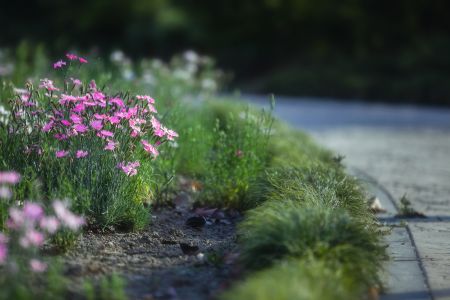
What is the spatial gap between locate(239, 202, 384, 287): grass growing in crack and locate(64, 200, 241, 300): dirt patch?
0.22 metres

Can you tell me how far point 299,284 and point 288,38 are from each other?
24.4 meters

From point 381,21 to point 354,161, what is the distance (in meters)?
16.9

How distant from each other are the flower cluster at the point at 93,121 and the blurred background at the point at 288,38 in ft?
49.0

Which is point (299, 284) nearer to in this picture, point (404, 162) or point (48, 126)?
point (48, 126)

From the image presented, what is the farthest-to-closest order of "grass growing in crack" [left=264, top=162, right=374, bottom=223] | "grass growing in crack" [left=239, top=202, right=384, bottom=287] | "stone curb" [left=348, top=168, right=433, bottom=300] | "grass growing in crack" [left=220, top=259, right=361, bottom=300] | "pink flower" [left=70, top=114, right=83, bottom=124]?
"grass growing in crack" [left=264, top=162, right=374, bottom=223] → "pink flower" [left=70, top=114, right=83, bottom=124] → "stone curb" [left=348, top=168, right=433, bottom=300] → "grass growing in crack" [left=239, top=202, right=384, bottom=287] → "grass growing in crack" [left=220, top=259, right=361, bottom=300]

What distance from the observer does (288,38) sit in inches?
1051

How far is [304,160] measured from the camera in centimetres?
622

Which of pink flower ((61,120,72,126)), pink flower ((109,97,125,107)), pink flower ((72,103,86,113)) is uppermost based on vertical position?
pink flower ((109,97,125,107))

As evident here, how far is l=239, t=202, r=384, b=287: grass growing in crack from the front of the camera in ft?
11.4

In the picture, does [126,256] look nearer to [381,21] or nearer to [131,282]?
[131,282]

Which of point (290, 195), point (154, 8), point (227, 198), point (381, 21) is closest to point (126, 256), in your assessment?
point (290, 195)

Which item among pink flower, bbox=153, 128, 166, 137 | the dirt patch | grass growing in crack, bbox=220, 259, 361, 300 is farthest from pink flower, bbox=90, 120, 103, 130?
grass growing in crack, bbox=220, 259, 361, 300

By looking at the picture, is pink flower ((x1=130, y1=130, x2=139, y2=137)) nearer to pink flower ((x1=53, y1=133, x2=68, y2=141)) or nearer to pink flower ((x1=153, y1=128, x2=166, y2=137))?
pink flower ((x1=153, y1=128, x2=166, y2=137))

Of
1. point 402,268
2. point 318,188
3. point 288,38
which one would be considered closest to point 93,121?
point 318,188
